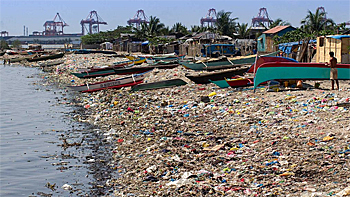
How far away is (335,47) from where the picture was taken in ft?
61.2

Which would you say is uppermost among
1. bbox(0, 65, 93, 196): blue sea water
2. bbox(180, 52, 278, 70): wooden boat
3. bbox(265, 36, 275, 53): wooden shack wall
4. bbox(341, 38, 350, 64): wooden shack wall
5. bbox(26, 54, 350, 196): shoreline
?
bbox(265, 36, 275, 53): wooden shack wall

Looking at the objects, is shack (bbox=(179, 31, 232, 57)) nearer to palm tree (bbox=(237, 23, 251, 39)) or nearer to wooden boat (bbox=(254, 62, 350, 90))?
palm tree (bbox=(237, 23, 251, 39))

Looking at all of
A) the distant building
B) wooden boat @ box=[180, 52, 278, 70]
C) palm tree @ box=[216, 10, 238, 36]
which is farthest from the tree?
wooden boat @ box=[180, 52, 278, 70]

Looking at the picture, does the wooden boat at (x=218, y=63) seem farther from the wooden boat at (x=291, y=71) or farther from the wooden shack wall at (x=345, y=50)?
the wooden boat at (x=291, y=71)

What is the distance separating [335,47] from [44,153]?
1440cm

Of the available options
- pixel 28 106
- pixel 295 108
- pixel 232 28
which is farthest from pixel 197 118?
pixel 232 28

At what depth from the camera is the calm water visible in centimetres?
705

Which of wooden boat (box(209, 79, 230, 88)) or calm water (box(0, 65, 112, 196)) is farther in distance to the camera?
wooden boat (box(209, 79, 230, 88))

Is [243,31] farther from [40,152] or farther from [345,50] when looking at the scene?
[40,152]

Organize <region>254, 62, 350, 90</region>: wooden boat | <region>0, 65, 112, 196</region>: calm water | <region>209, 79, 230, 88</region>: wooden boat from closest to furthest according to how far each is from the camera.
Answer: <region>0, 65, 112, 196</region>: calm water → <region>254, 62, 350, 90</region>: wooden boat → <region>209, 79, 230, 88</region>: wooden boat

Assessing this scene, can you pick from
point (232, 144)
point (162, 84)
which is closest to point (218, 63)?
point (162, 84)

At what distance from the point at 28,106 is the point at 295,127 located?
12508 millimetres

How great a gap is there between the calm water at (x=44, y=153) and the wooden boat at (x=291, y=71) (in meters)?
5.40

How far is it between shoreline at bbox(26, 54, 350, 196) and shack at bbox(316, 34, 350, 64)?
242 inches
